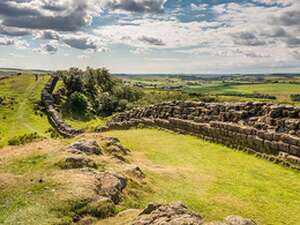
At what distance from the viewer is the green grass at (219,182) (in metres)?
14.2

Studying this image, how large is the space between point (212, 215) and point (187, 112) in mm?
20436

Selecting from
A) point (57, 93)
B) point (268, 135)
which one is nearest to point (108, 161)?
point (268, 135)

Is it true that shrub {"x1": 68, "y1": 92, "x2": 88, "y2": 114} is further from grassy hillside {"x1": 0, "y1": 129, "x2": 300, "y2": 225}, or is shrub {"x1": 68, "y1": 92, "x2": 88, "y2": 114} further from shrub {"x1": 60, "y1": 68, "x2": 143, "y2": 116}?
grassy hillside {"x1": 0, "y1": 129, "x2": 300, "y2": 225}

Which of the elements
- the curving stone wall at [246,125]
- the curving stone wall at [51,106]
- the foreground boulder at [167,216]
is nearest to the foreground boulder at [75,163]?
the foreground boulder at [167,216]

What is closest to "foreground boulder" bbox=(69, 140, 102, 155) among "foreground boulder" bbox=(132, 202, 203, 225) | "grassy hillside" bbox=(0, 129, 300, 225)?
"grassy hillside" bbox=(0, 129, 300, 225)

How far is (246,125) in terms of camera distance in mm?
→ 25391

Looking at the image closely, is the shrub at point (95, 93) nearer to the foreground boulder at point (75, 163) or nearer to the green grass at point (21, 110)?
the green grass at point (21, 110)

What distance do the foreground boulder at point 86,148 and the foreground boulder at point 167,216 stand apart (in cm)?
785

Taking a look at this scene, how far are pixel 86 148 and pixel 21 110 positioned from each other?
300 feet

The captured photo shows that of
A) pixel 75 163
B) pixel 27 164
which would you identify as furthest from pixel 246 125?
pixel 27 164

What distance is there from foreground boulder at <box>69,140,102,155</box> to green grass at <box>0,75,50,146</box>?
3763 centimetres

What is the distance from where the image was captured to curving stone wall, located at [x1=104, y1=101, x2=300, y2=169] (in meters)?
21.4

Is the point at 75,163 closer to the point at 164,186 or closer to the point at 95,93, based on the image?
the point at 164,186

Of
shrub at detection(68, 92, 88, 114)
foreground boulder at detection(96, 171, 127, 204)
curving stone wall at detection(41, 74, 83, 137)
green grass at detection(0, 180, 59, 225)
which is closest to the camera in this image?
green grass at detection(0, 180, 59, 225)
